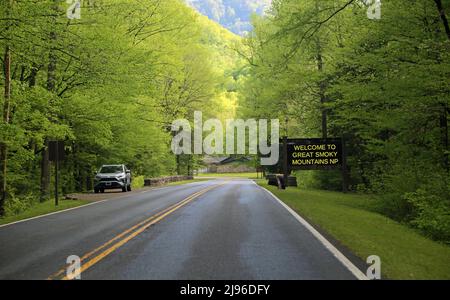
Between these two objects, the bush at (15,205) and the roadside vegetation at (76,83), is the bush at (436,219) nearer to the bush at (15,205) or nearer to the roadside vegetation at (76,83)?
the roadside vegetation at (76,83)

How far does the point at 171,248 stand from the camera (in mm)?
8188

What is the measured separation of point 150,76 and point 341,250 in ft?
55.7

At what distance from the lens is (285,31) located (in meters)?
11.7

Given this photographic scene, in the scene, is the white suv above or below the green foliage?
above

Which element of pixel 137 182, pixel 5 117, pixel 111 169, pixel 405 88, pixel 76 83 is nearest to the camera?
pixel 405 88

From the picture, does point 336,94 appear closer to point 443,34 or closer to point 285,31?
point 443,34

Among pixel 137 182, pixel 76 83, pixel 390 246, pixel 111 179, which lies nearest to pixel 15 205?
pixel 76 83

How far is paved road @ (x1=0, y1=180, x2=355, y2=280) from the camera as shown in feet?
20.9

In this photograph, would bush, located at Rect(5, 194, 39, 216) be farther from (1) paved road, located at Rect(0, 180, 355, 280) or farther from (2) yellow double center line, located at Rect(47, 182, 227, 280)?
(2) yellow double center line, located at Rect(47, 182, 227, 280)

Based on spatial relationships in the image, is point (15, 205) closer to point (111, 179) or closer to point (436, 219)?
Result: point (111, 179)

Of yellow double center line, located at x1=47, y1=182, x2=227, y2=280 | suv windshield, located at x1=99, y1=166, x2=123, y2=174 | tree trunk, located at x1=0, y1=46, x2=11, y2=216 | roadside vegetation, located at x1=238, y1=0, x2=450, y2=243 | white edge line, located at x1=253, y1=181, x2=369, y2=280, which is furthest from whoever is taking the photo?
suv windshield, located at x1=99, y1=166, x2=123, y2=174

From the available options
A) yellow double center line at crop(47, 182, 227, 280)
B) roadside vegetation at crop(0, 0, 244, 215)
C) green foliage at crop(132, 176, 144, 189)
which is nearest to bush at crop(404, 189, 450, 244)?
yellow double center line at crop(47, 182, 227, 280)

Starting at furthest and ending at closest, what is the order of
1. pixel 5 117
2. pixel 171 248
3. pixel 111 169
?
pixel 111 169, pixel 5 117, pixel 171 248
